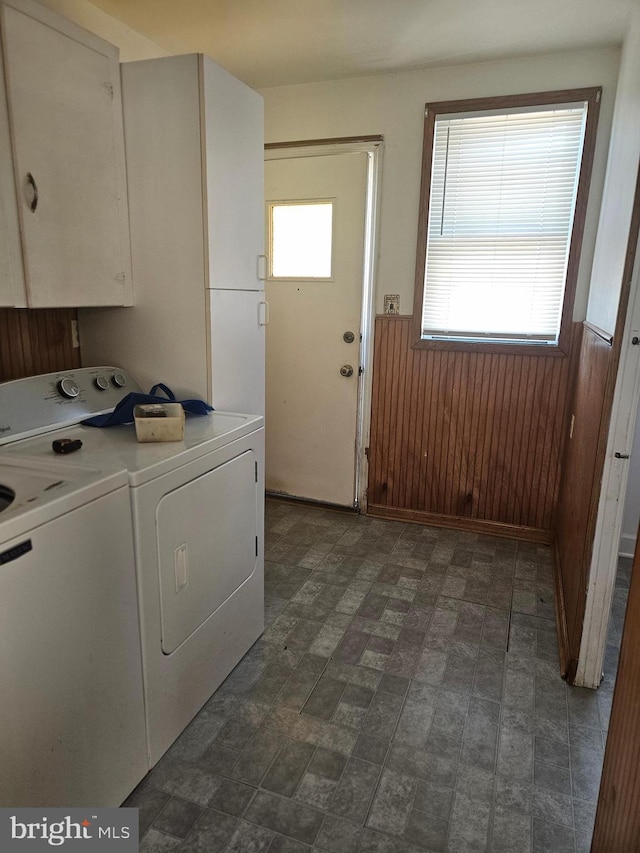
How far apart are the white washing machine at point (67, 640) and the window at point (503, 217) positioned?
2.36m

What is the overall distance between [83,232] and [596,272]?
7.60ft

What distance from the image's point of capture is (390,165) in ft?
10.4

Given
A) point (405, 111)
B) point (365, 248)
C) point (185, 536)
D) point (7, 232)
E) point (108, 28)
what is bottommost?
point (185, 536)

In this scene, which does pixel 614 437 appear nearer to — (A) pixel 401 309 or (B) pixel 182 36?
(A) pixel 401 309

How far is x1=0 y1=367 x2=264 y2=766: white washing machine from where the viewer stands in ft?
5.16

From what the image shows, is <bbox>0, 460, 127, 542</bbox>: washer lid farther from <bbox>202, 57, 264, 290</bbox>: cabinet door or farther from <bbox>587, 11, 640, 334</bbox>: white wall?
<bbox>587, 11, 640, 334</bbox>: white wall

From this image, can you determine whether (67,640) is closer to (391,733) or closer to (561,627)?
(391,733)

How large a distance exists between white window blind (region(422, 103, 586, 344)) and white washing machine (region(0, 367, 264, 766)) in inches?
66.1

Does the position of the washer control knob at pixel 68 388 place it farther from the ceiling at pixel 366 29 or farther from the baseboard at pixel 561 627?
the baseboard at pixel 561 627

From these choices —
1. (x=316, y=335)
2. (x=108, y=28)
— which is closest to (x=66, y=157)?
(x=108, y=28)

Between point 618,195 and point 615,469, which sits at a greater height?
point 618,195

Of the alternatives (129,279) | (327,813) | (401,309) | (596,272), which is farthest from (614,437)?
(129,279)

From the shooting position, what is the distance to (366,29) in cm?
256

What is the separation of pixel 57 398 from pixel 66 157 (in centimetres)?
82
